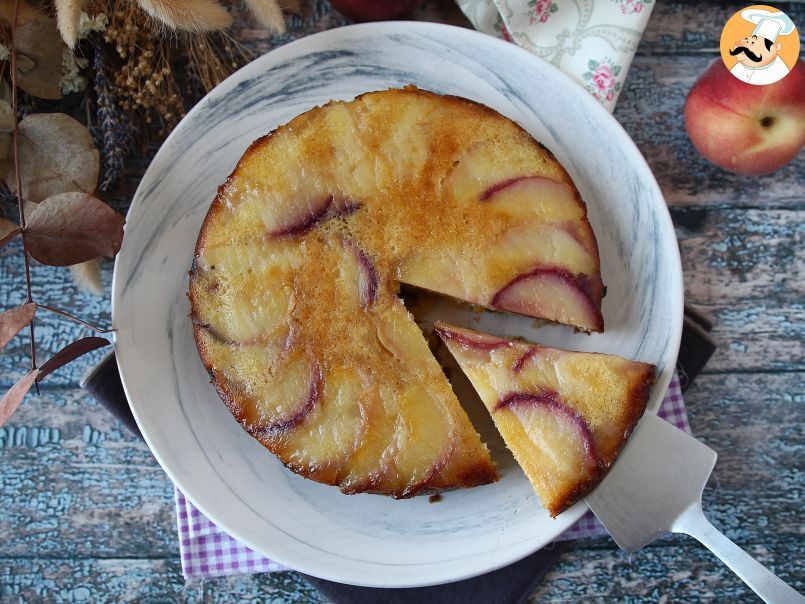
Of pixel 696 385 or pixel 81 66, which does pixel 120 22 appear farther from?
pixel 696 385

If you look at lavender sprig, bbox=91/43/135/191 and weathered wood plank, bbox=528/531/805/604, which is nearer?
lavender sprig, bbox=91/43/135/191

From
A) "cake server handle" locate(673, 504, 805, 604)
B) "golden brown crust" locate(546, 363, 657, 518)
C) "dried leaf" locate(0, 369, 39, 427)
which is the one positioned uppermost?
"dried leaf" locate(0, 369, 39, 427)

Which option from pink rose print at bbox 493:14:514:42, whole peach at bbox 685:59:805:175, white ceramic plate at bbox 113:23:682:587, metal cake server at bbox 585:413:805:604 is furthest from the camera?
pink rose print at bbox 493:14:514:42

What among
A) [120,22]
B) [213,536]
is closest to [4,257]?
[120,22]

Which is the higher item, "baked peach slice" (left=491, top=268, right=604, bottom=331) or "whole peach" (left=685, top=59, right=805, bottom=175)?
"whole peach" (left=685, top=59, right=805, bottom=175)

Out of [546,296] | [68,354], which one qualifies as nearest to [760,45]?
[546,296]

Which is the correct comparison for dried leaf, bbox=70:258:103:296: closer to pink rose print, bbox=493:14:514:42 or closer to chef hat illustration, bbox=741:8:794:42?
pink rose print, bbox=493:14:514:42

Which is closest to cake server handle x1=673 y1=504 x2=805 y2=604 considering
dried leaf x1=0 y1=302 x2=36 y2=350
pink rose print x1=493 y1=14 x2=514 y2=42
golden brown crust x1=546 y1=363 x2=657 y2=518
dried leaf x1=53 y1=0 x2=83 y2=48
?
golden brown crust x1=546 y1=363 x2=657 y2=518

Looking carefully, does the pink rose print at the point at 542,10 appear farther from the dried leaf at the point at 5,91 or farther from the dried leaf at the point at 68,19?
the dried leaf at the point at 5,91
